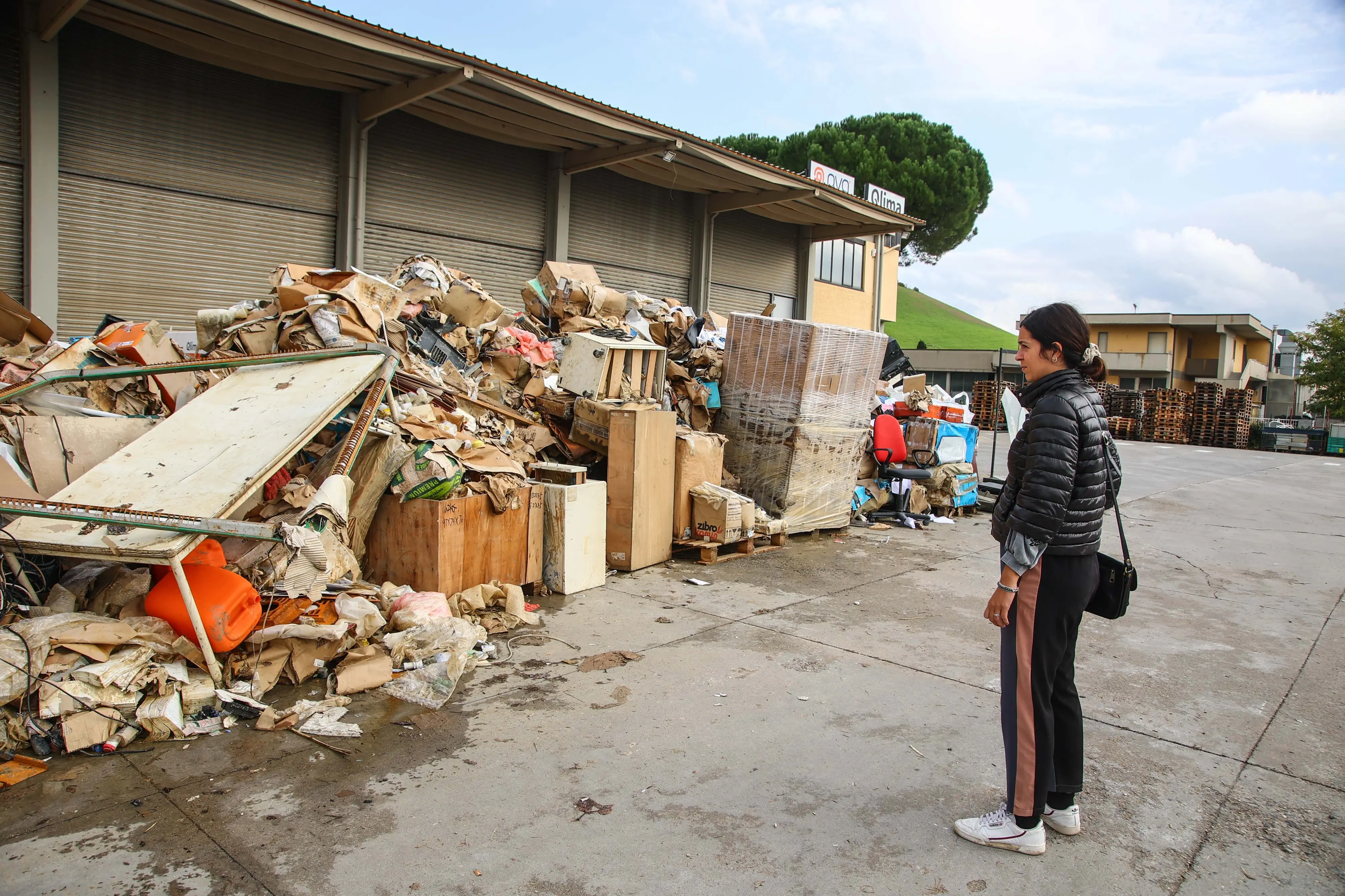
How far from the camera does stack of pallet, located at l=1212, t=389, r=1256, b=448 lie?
28.5 metres

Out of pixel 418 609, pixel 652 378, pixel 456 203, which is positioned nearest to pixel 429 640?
pixel 418 609

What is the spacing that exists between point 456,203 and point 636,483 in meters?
6.39

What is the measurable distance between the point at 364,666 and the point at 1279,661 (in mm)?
5082

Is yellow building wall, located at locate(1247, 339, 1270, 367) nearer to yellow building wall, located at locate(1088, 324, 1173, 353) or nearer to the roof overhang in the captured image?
yellow building wall, located at locate(1088, 324, 1173, 353)

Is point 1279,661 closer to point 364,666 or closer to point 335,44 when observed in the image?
point 364,666

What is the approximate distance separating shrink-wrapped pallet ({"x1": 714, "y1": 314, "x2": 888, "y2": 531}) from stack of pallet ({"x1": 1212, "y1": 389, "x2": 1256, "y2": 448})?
26559 millimetres

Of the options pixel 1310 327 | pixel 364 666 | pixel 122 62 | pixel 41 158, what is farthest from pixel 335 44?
pixel 1310 327

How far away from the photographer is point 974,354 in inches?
1543

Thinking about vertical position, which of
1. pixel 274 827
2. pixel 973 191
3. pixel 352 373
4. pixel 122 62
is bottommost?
pixel 274 827

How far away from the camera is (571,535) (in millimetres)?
5539

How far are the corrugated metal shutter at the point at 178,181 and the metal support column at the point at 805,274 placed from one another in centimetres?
975

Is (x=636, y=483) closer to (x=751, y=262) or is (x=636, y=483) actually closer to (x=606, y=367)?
(x=606, y=367)

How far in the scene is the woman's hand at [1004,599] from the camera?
267 centimetres

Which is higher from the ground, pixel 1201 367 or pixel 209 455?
pixel 1201 367
